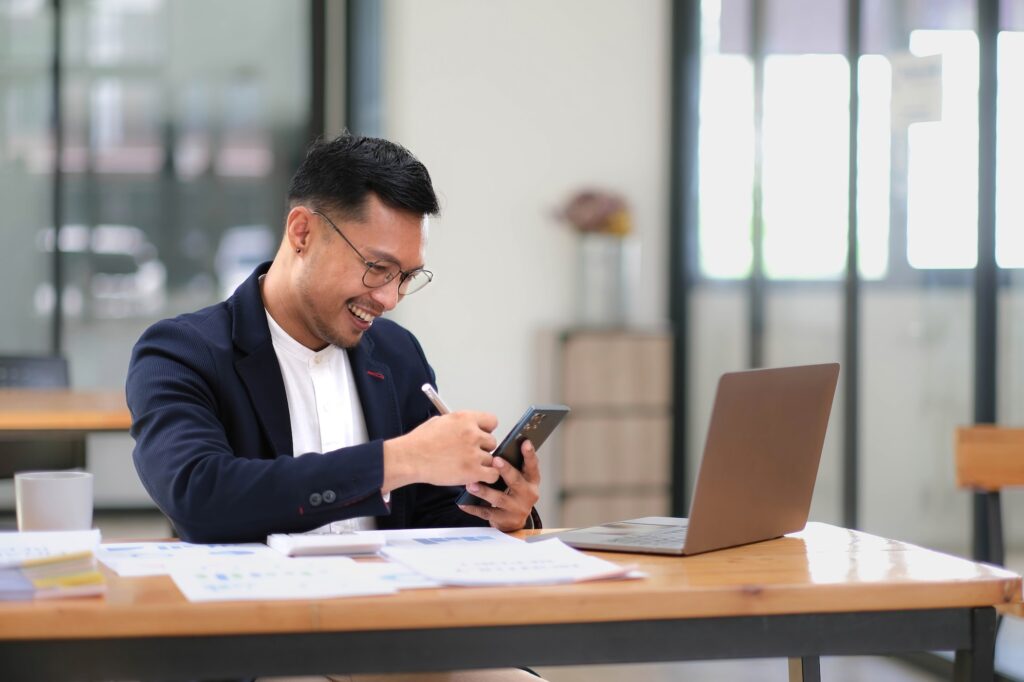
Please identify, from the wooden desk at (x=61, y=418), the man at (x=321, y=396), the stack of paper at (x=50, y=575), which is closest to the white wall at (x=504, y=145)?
the wooden desk at (x=61, y=418)

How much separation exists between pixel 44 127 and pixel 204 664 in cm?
619

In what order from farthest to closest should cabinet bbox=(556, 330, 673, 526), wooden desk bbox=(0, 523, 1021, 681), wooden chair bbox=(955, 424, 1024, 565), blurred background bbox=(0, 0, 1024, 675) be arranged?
cabinet bbox=(556, 330, 673, 526), blurred background bbox=(0, 0, 1024, 675), wooden chair bbox=(955, 424, 1024, 565), wooden desk bbox=(0, 523, 1021, 681)

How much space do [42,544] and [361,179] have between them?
80 cm

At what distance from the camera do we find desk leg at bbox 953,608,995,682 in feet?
4.74

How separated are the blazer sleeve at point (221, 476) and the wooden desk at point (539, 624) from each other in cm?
28

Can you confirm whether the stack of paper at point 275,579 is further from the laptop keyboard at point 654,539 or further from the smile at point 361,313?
the smile at point 361,313

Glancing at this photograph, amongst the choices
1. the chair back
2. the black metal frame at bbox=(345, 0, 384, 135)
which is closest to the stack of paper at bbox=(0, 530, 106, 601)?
the chair back

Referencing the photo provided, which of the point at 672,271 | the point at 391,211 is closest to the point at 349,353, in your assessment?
the point at 391,211

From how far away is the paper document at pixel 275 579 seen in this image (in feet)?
4.21

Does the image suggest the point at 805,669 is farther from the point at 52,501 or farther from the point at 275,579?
the point at 52,501

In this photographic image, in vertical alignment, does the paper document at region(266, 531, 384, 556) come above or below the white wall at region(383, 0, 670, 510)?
below

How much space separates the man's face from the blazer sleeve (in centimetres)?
27

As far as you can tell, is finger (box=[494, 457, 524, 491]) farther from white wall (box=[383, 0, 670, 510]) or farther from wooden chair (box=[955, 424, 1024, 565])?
white wall (box=[383, 0, 670, 510])

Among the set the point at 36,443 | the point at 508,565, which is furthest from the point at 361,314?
the point at 36,443
